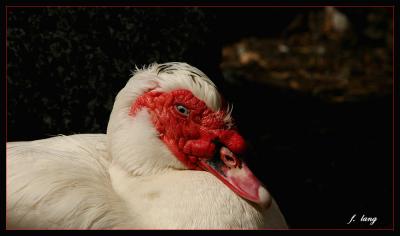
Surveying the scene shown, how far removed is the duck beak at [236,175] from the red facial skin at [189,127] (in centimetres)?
4

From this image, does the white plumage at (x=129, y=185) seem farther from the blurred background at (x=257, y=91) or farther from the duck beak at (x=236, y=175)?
the blurred background at (x=257, y=91)

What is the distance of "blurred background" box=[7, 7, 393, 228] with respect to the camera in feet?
13.1

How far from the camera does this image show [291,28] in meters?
9.34

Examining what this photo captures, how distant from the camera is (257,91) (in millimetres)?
6621

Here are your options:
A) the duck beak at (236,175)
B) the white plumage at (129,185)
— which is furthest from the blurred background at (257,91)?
the duck beak at (236,175)

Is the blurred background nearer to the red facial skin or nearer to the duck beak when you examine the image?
the red facial skin

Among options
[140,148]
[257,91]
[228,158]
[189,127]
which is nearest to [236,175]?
[228,158]

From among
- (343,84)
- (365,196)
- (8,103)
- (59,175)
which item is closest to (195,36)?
(8,103)

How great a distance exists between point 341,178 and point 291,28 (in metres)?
4.58

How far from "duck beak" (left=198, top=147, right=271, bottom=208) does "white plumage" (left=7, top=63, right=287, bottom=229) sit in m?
0.04

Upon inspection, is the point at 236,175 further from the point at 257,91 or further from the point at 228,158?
the point at 257,91

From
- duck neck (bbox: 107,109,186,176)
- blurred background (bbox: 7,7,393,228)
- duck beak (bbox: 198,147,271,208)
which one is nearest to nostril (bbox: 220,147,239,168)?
duck beak (bbox: 198,147,271,208)

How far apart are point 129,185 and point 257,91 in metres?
3.90

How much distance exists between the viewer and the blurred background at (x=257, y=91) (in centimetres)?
401
